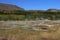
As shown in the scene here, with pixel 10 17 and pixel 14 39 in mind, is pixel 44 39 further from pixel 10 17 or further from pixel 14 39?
pixel 10 17

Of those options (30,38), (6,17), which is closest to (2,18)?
(6,17)

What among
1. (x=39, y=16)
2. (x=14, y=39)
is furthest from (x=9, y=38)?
(x=39, y=16)

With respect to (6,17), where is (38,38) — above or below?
below

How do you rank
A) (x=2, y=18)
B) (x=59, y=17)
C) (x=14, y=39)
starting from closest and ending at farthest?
1. (x=14, y=39)
2. (x=2, y=18)
3. (x=59, y=17)

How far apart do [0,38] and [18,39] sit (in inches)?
43.2

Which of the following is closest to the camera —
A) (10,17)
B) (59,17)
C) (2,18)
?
(2,18)

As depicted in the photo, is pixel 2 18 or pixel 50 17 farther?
pixel 50 17

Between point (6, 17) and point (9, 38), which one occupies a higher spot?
point (6, 17)

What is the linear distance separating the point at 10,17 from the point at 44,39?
38.4ft

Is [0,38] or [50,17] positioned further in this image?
[50,17]

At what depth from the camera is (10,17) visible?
2066cm

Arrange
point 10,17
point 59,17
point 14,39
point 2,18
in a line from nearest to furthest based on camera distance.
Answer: point 14,39 → point 2,18 → point 10,17 → point 59,17

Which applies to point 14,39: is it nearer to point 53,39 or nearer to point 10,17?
point 53,39

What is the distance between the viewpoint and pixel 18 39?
9406mm
